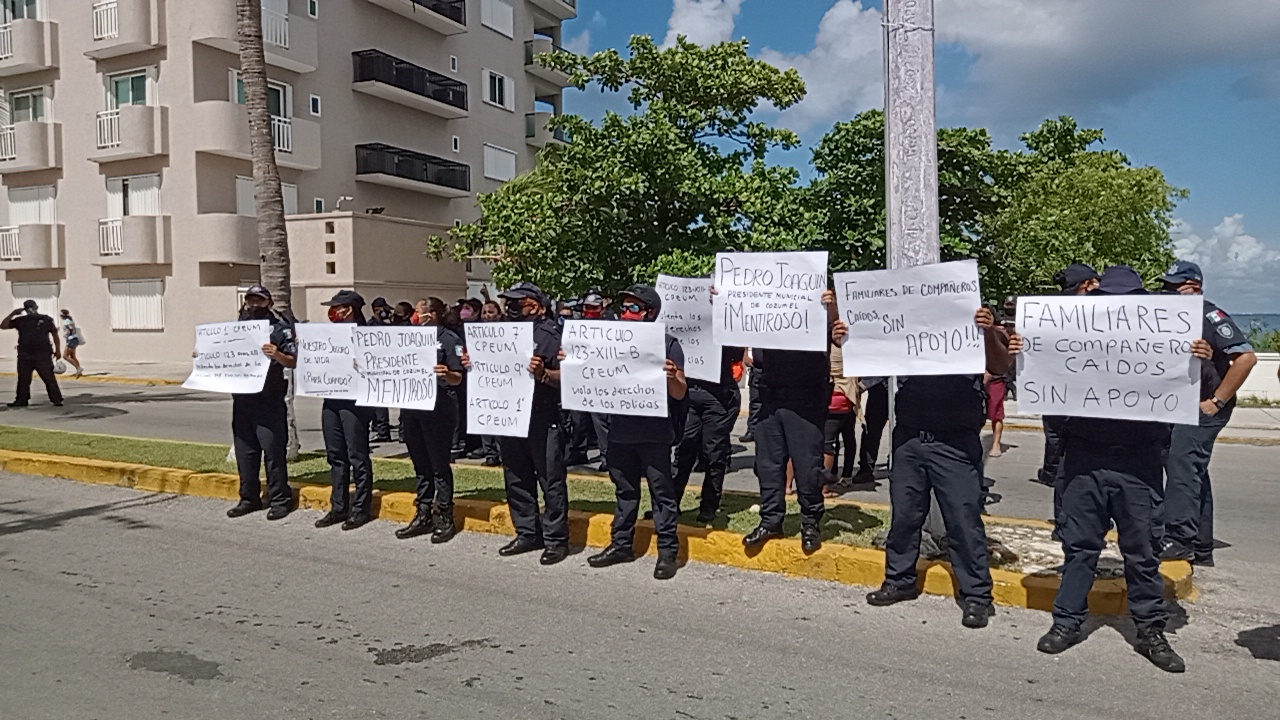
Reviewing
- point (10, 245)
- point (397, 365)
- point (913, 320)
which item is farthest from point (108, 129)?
point (913, 320)

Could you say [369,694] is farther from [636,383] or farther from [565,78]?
[565,78]

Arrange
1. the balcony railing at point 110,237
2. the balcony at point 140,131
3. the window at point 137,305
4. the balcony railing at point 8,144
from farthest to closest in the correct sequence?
the balcony railing at point 8,144
the window at point 137,305
the balcony railing at point 110,237
the balcony at point 140,131

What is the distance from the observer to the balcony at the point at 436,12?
3419 cm

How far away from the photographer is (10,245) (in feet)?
101

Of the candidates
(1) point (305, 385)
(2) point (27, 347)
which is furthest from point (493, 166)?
(1) point (305, 385)

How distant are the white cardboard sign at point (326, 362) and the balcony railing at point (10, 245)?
27.4 metres

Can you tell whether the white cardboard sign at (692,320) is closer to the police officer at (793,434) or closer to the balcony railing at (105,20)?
the police officer at (793,434)

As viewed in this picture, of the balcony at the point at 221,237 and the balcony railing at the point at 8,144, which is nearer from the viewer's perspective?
the balcony at the point at 221,237

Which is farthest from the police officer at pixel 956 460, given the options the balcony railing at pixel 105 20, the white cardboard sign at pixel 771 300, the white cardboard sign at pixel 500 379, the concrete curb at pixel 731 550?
the balcony railing at pixel 105 20

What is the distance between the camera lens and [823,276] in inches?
254

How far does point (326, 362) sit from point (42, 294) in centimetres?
2811

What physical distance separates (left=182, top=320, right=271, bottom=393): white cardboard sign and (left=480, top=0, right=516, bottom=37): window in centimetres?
3440

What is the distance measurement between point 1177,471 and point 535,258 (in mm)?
13402

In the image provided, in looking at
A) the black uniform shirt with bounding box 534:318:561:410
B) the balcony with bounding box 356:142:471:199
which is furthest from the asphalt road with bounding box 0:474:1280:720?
the balcony with bounding box 356:142:471:199
